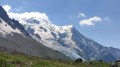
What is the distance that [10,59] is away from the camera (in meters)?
29.2

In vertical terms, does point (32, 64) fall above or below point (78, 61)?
below

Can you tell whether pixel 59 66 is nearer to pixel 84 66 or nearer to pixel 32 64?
pixel 32 64

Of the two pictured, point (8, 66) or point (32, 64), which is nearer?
point (8, 66)

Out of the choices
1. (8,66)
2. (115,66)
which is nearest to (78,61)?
(115,66)

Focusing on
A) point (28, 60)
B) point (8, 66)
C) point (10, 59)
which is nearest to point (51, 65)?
point (28, 60)

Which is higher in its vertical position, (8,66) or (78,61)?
(78,61)

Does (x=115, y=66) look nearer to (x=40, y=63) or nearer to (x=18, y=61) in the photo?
(x=40, y=63)

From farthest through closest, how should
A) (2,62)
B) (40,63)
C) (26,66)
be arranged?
(40,63), (26,66), (2,62)

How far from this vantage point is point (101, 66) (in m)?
48.3

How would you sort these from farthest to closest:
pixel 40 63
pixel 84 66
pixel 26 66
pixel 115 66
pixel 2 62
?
pixel 84 66 → pixel 115 66 → pixel 40 63 → pixel 26 66 → pixel 2 62

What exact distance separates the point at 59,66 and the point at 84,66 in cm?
1371

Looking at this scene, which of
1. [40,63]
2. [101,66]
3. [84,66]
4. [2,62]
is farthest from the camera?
[101,66]

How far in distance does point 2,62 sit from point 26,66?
19.0ft

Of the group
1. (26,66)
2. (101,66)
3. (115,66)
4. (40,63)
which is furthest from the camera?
(101,66)
